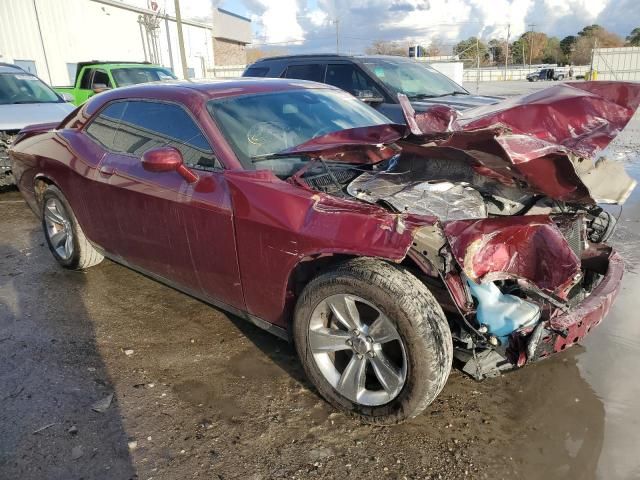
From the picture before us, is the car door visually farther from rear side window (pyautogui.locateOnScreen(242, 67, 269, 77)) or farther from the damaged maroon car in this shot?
rear side window (pyautogui.locateOnScreen(242, 67, 269, 77))

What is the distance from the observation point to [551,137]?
2.70 m

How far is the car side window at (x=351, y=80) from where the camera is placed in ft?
24.3

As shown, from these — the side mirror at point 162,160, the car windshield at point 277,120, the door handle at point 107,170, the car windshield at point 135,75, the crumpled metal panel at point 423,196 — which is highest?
the car windshield at point 135,75

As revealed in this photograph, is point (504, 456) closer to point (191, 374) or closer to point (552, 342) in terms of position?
point (552, 342)

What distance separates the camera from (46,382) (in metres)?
3.08

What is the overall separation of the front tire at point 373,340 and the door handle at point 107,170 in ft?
6.28

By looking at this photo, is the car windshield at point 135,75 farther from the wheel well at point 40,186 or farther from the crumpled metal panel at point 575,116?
the crumpled metal panel at point 575,116

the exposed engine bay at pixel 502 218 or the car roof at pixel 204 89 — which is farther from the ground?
the car roof at pixel 204 89

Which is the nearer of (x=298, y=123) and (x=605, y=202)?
(x=605, y=202)

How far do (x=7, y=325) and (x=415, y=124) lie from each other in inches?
127

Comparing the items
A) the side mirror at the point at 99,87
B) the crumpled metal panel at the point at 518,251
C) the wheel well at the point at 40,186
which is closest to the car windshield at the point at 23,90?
the side mirror at the point at 99,87

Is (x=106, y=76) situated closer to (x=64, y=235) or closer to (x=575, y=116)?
(x=64, y=235)

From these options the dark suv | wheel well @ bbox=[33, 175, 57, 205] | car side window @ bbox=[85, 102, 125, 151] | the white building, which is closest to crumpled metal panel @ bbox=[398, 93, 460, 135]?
car side window @ bbox=[85, 102, 125, 151]

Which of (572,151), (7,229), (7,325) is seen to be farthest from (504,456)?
(7,229)
